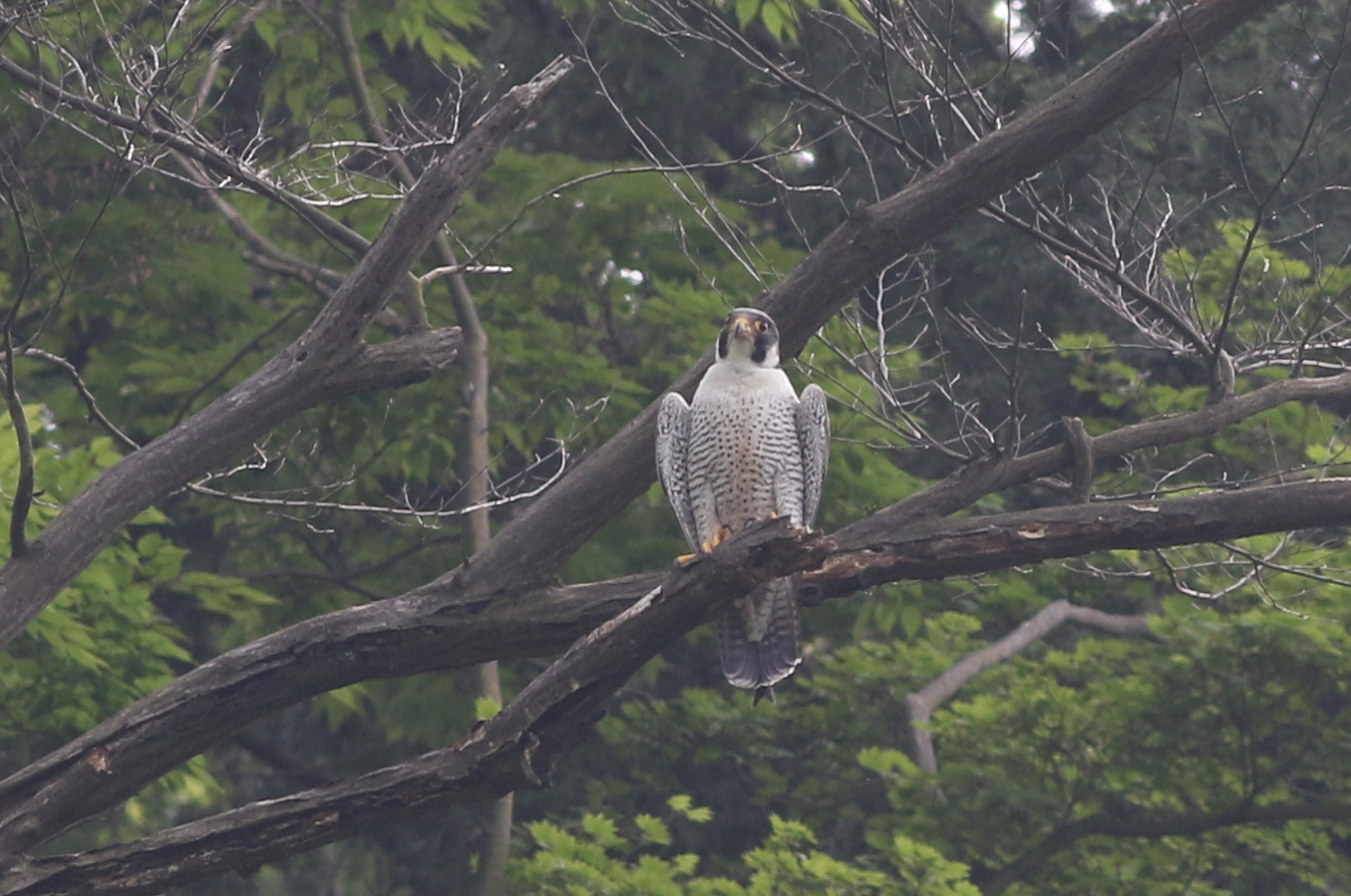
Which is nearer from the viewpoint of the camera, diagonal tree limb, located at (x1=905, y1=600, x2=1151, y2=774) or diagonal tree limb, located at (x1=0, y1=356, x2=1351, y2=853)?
diagonal tree limb, located at (x1=0, y1=356, x2=1351, y2=853)

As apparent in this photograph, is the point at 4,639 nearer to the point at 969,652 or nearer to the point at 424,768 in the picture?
the point at 424,768

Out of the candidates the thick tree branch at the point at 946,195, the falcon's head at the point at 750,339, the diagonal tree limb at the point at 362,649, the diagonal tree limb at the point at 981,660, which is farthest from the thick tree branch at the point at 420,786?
the diagonal tree limb at the point at 981,660

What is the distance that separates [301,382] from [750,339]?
5.17ft

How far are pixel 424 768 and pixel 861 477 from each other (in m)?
3.69

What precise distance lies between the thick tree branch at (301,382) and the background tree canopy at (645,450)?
15mm

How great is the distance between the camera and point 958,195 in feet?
15.9

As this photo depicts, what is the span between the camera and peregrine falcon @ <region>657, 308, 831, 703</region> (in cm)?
555

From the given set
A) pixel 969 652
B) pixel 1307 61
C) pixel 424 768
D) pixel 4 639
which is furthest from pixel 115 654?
pixel 1307 61

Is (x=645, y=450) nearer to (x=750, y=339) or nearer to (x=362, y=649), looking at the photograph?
(x=750, y=339)

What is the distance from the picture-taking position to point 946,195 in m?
4.85

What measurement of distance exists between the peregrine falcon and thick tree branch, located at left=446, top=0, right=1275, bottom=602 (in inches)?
20.7

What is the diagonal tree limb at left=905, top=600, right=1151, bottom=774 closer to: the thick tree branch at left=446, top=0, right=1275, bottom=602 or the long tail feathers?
the long tail feathers

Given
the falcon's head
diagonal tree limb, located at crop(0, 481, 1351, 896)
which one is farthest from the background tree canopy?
the falcon's head

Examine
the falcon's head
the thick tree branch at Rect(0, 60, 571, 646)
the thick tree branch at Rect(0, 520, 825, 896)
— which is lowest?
the thick tree branch at Rect(0, 520, 825, 896)
